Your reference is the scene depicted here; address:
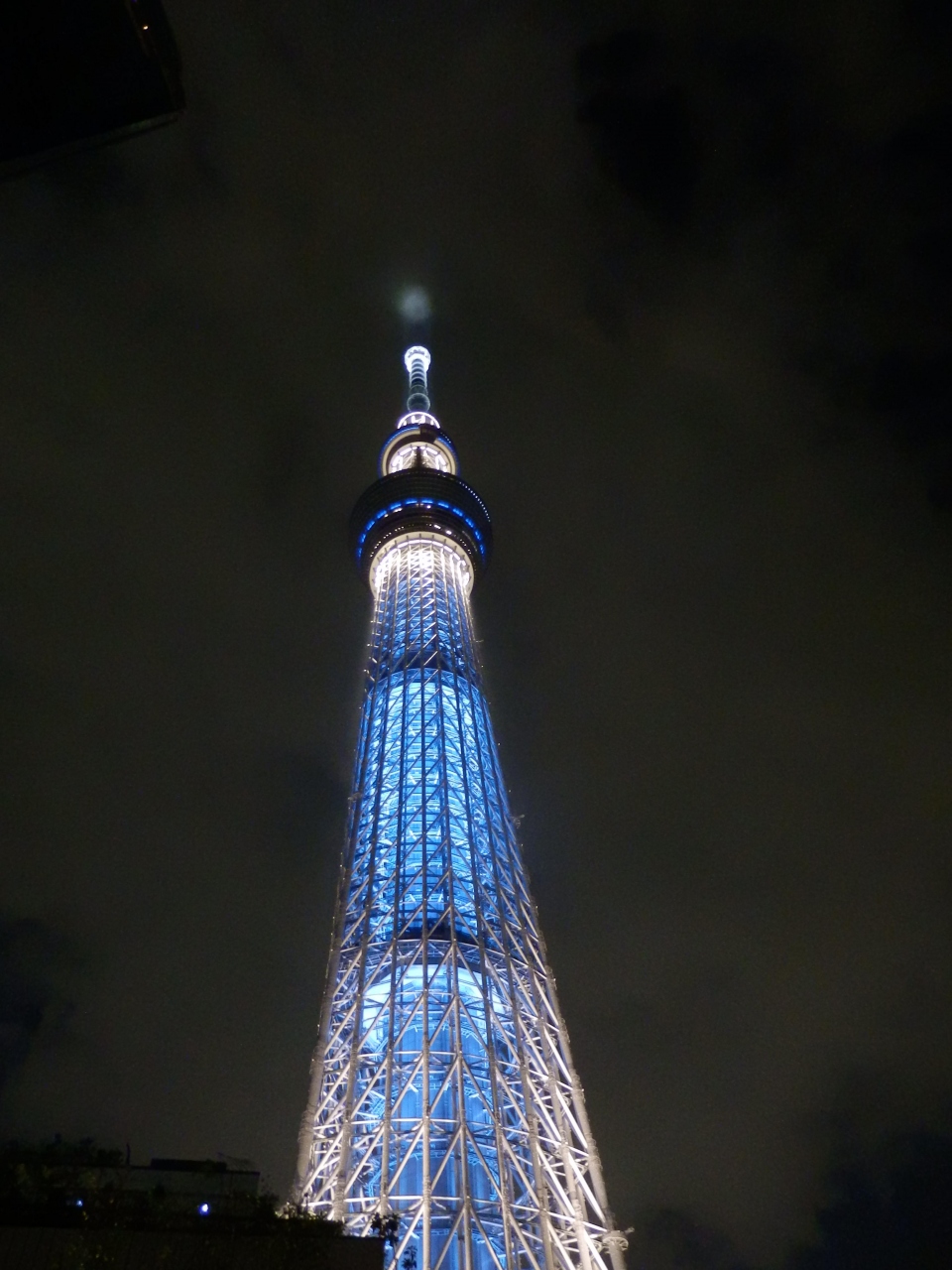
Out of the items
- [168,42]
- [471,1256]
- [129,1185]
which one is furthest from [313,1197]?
[168,42]

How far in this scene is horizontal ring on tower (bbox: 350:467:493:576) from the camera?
54594mm

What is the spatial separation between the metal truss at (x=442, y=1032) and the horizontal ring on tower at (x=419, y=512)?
35.0 feet

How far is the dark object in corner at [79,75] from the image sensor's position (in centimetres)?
1842

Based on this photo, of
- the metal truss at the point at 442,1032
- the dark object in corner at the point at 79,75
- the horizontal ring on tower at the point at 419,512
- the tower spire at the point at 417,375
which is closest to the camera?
the dark object in corner at the point at 79,75

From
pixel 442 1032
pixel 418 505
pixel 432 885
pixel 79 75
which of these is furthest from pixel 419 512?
pixel 79 75

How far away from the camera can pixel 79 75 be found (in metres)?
19.2

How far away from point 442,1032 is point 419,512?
3123 centimetres

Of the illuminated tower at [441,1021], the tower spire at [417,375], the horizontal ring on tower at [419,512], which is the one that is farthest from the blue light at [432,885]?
the tower spire at [417,375]

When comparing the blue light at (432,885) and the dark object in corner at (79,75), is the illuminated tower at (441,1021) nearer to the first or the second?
the blue light at (432,885)

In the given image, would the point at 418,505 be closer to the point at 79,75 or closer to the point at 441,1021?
the point at 441,1021

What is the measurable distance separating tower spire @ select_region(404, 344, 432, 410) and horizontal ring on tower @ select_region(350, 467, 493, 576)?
38.7 feet

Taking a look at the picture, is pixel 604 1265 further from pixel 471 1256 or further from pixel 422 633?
pixel 422 633

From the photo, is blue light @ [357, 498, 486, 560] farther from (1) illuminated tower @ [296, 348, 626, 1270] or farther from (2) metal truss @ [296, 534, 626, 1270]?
(2) metal truss @ [296, 534, 626, 1270]

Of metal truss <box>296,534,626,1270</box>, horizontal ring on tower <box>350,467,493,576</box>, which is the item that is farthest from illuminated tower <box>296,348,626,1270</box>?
horizontal ring on tower <box>350,467,493,576</box>
